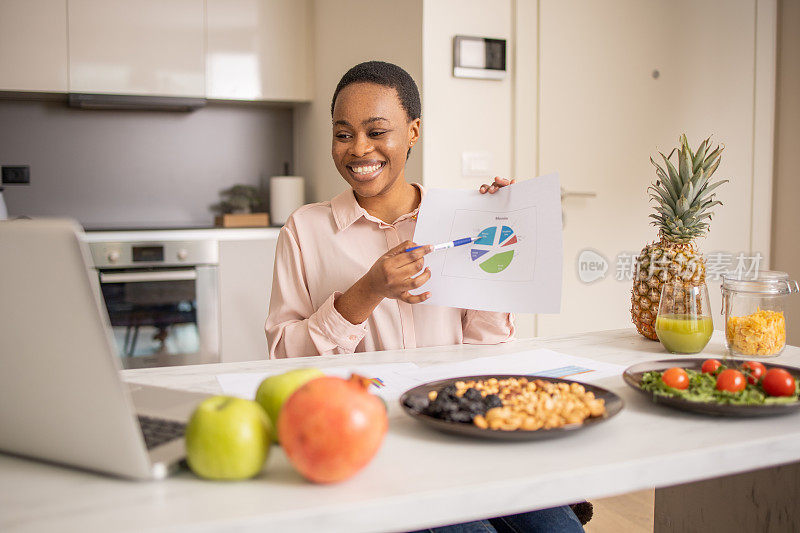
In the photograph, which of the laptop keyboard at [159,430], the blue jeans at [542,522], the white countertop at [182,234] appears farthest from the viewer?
the white countertop at [182,234]

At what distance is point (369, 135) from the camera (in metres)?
1.60

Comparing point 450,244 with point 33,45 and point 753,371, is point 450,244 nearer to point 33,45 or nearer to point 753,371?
point 753,371

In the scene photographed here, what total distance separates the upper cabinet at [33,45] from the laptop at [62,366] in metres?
3.19

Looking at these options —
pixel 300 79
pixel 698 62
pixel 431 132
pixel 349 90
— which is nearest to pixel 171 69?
pixel 300 79

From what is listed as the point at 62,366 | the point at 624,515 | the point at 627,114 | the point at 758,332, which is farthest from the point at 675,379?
the point at 627,114

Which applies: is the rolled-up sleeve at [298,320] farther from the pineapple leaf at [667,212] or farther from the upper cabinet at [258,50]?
the upper cabinet at [258,50]

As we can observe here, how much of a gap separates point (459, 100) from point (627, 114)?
0.90 m

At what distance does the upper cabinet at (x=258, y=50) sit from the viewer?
3.66 m

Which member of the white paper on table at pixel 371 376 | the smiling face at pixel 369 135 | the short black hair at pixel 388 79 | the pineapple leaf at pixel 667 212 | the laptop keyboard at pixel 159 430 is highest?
the short black hair at pixel 388 79

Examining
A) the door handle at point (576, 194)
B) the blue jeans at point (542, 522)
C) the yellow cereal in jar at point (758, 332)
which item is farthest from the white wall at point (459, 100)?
the blue jeans at point (542, 522)

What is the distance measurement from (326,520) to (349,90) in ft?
3.81

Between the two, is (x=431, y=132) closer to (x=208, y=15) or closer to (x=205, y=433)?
(x=208, y=15)

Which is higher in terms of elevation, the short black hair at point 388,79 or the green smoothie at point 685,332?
the short black hair at point 388,79

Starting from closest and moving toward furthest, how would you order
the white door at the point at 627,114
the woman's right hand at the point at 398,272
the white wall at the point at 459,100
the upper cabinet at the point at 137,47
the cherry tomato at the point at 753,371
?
the cherry tomato at the point at 753,371, the woman's right hand at the point at 398,272, the white wall at the point at 459,100, the white door at the point at 627,114, the upper cabinet at the point at 137,47
